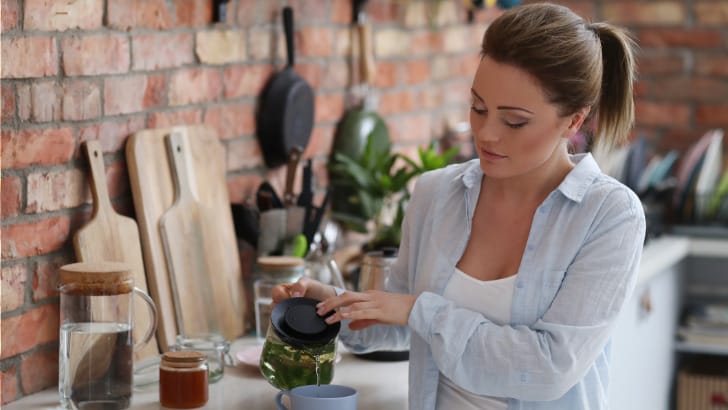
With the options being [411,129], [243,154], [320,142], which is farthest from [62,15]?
[411,129]

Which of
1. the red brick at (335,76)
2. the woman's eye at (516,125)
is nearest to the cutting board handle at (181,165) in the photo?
the red brick at (335,76)

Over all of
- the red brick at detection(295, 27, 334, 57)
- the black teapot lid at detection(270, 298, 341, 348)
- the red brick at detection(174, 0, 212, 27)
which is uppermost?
the red brick at detection(174, 0, 212, 27)

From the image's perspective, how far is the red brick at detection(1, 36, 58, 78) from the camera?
5.37 ft

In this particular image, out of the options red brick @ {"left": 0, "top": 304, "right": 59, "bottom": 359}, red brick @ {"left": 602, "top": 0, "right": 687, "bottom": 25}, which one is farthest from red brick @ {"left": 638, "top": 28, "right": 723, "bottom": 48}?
red brick @ {"left": 0, "top": 304, "right": 59, "bottom": 359}

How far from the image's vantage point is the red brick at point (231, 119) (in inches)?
86.4

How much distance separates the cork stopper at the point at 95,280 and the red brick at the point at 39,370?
0.16 metres

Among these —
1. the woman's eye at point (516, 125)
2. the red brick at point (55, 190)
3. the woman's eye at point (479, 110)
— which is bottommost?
the red brick at point (55, 190)

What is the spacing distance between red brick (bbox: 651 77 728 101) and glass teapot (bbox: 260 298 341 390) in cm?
232

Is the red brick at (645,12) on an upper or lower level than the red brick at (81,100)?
upper

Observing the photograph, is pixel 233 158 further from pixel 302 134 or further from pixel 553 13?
pixel 553 13

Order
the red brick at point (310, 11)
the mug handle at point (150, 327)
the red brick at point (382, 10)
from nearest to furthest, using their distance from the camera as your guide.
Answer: the mug handle at point (150, 327) → the red brick at point (310, 11) → the red brick at point (382, 10)

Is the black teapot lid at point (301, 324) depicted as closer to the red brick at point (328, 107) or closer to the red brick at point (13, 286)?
the red brick at point (13, 286)

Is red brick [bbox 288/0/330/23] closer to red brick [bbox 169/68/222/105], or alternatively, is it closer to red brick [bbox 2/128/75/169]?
red brick [bbox 169/68/222/105]

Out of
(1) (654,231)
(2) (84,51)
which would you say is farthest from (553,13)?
(1) (654,231)
